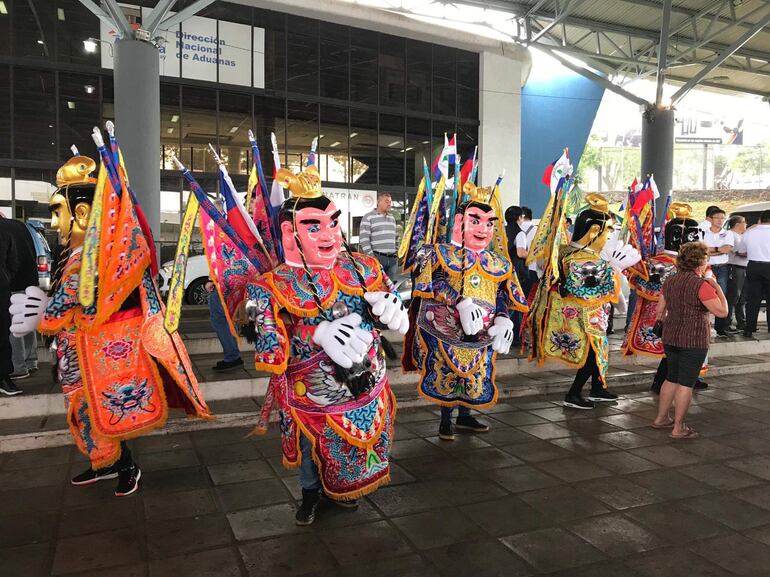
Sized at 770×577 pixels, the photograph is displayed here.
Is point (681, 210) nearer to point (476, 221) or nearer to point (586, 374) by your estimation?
point (586, 374)

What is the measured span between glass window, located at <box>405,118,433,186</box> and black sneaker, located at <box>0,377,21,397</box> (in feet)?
35.7

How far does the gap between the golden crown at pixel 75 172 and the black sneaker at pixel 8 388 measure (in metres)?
2.21

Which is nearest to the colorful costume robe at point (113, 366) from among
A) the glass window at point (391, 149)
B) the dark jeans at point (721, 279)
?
the dark jeans at point (721, 279)

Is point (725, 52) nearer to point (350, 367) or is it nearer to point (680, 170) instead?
point (350, 367)

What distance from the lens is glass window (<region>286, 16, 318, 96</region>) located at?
516 inches

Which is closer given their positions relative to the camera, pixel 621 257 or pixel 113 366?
Result: pixel 113 366

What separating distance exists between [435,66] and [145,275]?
12942mm

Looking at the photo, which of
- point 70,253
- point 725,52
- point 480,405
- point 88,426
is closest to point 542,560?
point 480,405

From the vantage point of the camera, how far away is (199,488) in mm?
3689

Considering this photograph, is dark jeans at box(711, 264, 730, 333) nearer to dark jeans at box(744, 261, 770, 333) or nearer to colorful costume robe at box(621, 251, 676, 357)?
dark jeans at box(744, 261, 770, 333)

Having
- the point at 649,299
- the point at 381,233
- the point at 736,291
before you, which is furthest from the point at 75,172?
the point at 736,291

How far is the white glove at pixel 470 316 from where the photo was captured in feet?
13.5

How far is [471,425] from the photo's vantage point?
4840mm

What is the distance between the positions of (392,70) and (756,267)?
30.3 ft
